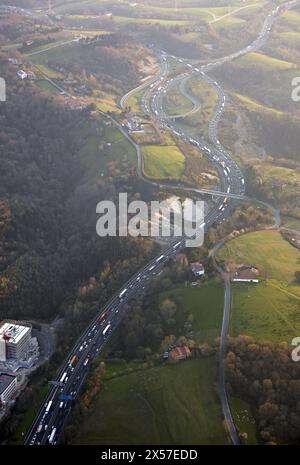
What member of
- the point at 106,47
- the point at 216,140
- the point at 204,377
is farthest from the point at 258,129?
the point at 204,377

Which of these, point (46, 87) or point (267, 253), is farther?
point (46, 87)

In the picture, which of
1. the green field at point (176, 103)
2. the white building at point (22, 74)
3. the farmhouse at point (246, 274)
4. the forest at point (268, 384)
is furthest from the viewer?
the white building at point (22, 74)

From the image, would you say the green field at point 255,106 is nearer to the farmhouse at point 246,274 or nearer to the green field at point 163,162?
the green field at point 163,162

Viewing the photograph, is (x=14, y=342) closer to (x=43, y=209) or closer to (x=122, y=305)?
(x=122, y=305)

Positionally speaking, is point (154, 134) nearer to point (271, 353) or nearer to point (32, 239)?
Result: point (32, 239)

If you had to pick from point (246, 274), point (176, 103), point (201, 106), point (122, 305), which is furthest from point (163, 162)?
point (122, 305)

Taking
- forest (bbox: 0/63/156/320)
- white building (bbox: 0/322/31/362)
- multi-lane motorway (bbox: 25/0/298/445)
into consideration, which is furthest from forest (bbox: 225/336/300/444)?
forest (bbox: 0/63/156/320)

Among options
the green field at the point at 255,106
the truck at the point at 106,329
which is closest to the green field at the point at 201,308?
the truck at the point at 106,329
